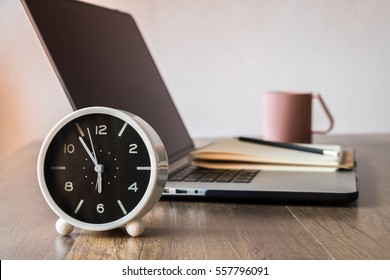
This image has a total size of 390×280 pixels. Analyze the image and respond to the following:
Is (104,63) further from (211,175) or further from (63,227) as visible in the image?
(63,227)

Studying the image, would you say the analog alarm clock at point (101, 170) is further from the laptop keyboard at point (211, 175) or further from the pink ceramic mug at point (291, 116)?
the pink ceramic mug at point (291, 116)

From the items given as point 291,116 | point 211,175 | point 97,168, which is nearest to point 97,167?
point 97,168

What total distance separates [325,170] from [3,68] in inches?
59.7

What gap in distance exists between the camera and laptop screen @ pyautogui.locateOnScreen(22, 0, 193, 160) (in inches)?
38.9

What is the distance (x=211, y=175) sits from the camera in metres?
1.05

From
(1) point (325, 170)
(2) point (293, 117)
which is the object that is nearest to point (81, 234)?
(1) point (325, 170)

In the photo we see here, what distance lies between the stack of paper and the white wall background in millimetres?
1117

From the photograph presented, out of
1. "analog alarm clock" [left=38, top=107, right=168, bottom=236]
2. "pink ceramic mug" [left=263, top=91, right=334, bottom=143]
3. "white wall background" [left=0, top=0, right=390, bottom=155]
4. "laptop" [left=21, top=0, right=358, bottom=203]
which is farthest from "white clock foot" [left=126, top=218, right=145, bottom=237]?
"white wall background" [left=0, top=0, right=390, bottom=155]

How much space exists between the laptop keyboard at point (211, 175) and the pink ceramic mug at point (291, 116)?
44cm

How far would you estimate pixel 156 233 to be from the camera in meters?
0.79

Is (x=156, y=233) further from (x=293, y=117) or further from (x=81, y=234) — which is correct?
(x=293, y=117)

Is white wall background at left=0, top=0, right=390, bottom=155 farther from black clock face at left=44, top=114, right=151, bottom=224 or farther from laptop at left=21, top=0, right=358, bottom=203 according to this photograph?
black clock face at left=44, top=114, right=151, bottom=224

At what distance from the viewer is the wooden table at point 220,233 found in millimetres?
707

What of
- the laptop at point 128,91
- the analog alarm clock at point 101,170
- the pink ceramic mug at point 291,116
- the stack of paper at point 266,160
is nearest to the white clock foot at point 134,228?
the analog alarm clock at point 101,170
